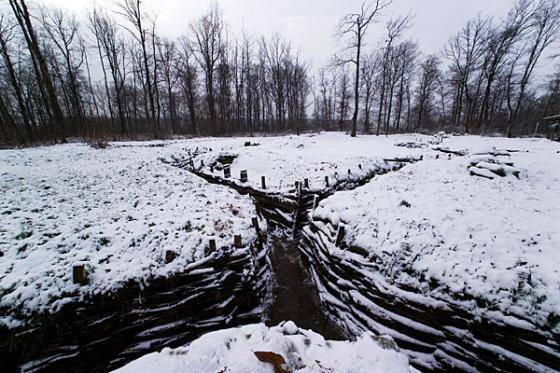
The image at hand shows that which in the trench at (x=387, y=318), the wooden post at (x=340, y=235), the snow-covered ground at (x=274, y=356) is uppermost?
the snow-covered ground at (x=274, y=356)

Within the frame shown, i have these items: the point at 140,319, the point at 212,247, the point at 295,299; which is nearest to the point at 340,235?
the point at 295,299

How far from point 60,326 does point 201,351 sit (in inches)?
82.7

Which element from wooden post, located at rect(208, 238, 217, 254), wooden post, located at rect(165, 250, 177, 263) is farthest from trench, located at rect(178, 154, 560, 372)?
wooden post, located at rect(165, 250, 177, 263)

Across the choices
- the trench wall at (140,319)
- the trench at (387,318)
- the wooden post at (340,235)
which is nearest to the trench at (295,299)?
the trench at (387,318)

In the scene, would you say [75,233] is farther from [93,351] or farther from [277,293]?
[277,293]

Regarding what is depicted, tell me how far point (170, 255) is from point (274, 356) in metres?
2.42

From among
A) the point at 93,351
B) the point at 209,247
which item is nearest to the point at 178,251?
the point at 209,247

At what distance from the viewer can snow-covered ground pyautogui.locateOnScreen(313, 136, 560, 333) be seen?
250 cm

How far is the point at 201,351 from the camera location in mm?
1744

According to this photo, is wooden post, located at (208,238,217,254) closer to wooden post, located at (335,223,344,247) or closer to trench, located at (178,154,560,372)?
trench, located at (178,154,560,372)

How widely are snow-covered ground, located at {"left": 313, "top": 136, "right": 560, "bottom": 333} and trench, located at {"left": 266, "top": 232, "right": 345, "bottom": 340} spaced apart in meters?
1.21

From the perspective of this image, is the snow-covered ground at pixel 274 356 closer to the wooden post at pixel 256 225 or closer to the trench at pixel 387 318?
the trench at pixel 387 318

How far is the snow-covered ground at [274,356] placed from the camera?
1597 mm

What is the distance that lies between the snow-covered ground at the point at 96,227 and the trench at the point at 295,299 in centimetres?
146
